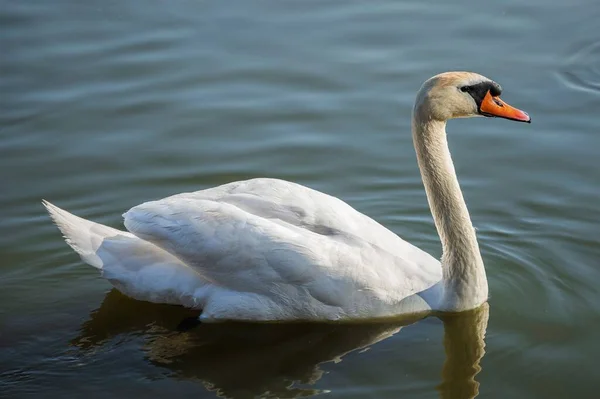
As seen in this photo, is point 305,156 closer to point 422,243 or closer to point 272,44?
point 422,243

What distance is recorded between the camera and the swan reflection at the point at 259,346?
25.8 feet

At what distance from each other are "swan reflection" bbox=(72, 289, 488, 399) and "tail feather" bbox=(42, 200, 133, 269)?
0.48 m

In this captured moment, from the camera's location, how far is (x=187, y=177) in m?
10.8

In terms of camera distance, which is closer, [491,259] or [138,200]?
[491,259]

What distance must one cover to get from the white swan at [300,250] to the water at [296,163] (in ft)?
0.73

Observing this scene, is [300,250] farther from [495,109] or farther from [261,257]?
[495,109]

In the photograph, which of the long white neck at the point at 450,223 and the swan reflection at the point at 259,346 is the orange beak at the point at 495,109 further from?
the swan reflection at the point at 259,346

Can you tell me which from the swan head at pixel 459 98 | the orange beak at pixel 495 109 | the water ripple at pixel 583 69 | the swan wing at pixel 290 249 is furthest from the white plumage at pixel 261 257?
the water ripple at pixel 583 69

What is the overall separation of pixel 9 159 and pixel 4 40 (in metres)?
3.24

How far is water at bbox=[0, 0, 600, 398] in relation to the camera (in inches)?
315

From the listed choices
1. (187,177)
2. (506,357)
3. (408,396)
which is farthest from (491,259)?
(187,177)

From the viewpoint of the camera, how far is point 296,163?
35.9ft

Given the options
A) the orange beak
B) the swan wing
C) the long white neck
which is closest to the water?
the long white neck

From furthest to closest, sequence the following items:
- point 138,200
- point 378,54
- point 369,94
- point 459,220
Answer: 1. point 378,54
2. point 369,94
3. point 138,200
4. point 459,220
